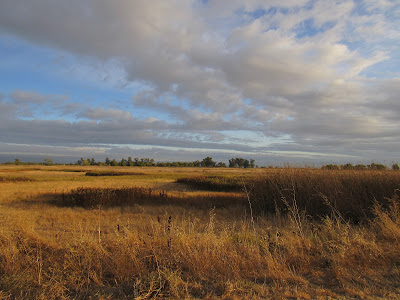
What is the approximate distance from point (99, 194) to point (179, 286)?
15644 millimetres

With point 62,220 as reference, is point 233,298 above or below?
above

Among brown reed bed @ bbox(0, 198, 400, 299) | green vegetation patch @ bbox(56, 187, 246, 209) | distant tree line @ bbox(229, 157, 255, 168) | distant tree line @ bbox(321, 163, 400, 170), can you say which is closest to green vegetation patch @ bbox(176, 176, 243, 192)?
green vegetation patch @ bbox(56, 187, 246, 209)

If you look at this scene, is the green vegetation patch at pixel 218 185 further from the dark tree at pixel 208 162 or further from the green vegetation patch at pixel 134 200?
the dark tree at pixel 208 162

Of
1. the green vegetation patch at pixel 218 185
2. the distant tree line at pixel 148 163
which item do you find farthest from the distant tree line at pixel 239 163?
the green vegetation patch at pixel 218 185

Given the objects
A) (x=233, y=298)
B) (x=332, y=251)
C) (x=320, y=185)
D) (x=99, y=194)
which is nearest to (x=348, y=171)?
(x=320, y=185)

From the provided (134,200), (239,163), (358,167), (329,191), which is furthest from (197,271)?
(239,163)

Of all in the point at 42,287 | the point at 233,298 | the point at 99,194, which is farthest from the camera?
the point at 99,194

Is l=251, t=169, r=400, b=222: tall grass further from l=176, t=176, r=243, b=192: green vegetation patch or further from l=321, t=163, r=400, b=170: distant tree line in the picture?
l=176, t=176, r=243, b=192: green vegetation patch

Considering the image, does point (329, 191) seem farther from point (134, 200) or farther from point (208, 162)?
point (208, 162)

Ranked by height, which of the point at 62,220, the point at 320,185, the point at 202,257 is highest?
the point at 320,185

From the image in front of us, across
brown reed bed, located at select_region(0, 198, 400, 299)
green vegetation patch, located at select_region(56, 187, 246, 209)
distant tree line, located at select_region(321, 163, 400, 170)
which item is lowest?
green vegetation patch, located at select_region(56, 187, 246, 209)

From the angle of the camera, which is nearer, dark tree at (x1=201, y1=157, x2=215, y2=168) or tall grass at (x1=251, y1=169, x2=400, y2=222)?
tall grass at (x1=251, y1=169, x2=400, y2=222)

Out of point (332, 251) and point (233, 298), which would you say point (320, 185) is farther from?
point (233, 298)

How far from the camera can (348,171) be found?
1302cm
